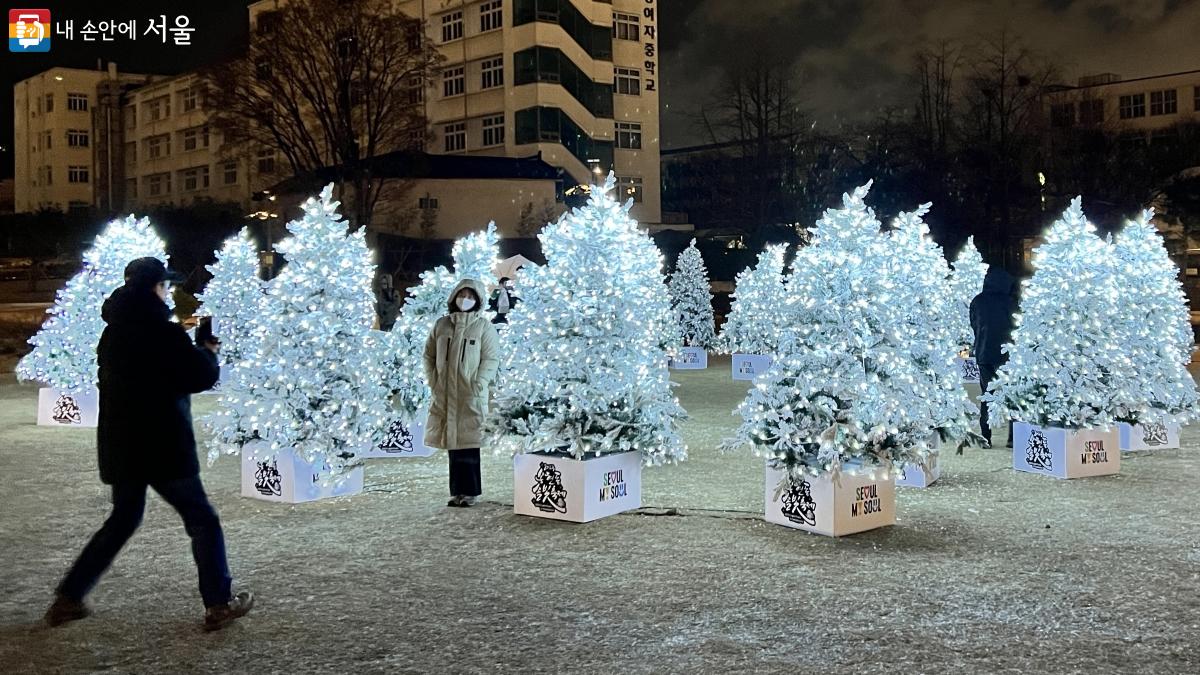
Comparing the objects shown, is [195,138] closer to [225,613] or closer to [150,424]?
[150,424]

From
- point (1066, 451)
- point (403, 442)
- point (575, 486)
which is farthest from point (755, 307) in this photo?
point (575, 486)

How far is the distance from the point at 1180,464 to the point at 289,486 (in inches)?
349

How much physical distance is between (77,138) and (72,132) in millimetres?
531

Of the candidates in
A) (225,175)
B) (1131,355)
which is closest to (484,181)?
(225,175)

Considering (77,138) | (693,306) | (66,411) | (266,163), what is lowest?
(66,411)

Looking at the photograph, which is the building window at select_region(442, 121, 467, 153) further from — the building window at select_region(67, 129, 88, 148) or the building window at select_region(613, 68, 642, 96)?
the building window at select_region(67, 129, 88, 148)

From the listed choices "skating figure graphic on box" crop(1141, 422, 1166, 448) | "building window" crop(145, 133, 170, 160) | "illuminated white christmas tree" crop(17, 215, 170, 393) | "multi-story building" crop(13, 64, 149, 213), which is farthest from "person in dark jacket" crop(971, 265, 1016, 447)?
"multi-story building" crop(13, 64, 149, 213)

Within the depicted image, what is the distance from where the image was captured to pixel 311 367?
9836 millimetres

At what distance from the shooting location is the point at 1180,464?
11.7 meters

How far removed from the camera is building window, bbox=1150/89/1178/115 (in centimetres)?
8019

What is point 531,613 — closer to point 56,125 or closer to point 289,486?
point 289,486

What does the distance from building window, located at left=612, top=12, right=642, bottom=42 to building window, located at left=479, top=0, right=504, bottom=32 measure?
29.5 ft

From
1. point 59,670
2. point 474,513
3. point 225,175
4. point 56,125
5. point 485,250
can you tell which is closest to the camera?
point 59,670

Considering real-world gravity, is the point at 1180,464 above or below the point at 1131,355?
below
